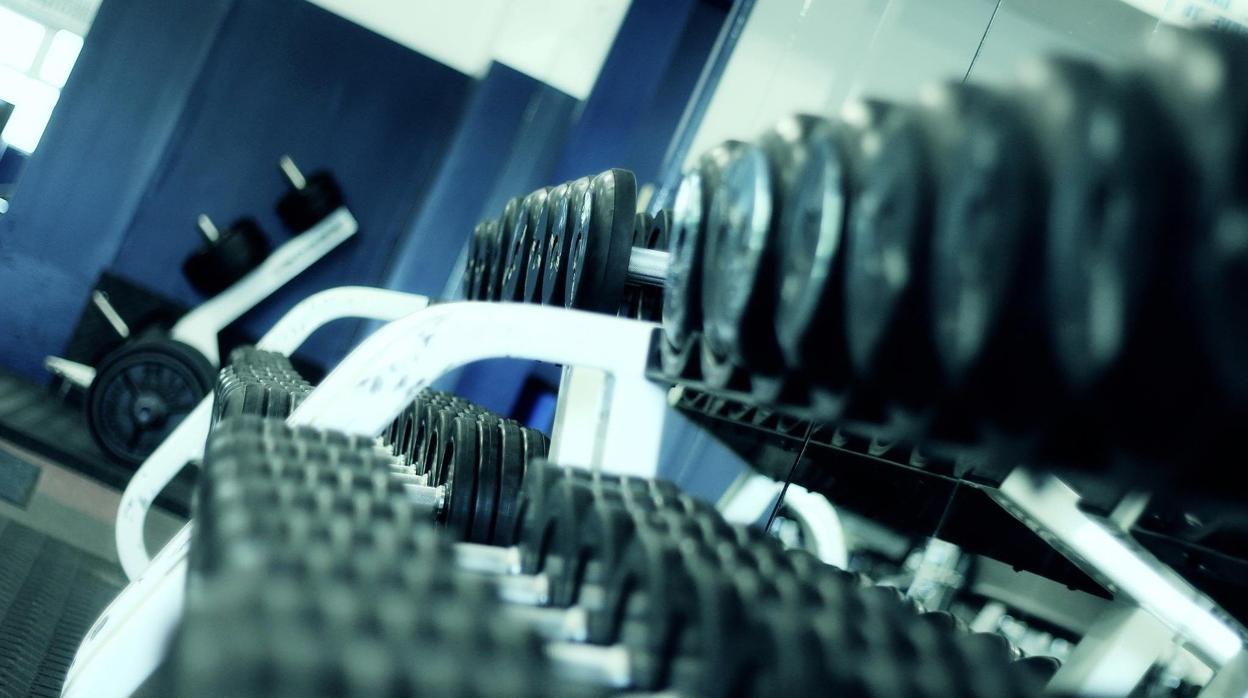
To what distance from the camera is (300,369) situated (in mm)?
3471

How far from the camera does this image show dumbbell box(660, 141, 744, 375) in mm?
635

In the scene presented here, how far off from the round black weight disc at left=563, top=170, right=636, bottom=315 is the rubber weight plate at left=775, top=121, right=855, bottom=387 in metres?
0.58

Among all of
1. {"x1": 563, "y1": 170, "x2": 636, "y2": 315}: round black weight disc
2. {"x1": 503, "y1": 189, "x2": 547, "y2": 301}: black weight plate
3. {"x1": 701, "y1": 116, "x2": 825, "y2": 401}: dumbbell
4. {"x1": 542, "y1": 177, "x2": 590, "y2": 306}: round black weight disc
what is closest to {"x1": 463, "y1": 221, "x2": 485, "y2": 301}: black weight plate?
{"x1": 503, "y1": 189, "x2": 547, "y2": 301}: black weight plate

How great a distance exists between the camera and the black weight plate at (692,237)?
0.64 meters

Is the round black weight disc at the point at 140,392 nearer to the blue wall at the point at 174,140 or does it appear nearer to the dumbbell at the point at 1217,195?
the blue wall at the point at 174,140

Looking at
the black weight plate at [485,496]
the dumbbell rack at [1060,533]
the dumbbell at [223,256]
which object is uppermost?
the dumbbell rack at [1060,533]

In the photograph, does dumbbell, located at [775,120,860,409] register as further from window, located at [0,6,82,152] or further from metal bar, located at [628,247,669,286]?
window, located at [0,6,82,152]

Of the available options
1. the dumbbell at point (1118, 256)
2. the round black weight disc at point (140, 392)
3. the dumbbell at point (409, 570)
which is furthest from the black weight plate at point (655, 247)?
the round black weight disc at point (140, 392)

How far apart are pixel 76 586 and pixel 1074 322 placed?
7.24ft

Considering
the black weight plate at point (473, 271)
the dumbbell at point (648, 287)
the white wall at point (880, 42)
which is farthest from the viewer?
the white wall at point (880, 42)

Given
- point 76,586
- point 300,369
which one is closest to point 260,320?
point 300,369

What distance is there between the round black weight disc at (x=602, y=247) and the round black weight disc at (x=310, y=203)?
247 cm

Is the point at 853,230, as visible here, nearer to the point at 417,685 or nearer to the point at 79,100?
the point at 417,685

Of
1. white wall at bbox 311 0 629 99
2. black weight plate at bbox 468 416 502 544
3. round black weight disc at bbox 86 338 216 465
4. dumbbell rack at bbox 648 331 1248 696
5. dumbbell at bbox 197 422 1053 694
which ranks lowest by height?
round black weight disc at bbox 86 338 216 465
